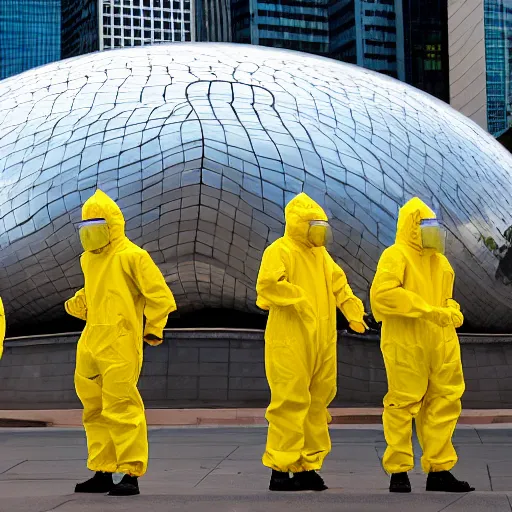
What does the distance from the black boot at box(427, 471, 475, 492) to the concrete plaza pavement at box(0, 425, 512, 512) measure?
0.46 ft

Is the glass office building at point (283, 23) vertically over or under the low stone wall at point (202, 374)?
over

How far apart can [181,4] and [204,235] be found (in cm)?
11687

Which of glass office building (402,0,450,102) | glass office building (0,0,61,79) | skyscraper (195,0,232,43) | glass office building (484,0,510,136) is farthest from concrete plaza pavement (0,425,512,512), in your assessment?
glass office building (0,0,61,79)

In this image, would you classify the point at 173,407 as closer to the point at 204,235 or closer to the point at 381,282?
the point at 204,235

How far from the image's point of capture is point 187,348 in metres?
12.6

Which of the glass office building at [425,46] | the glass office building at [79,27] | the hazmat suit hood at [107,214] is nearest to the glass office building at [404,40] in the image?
the glass office building at [425,46]

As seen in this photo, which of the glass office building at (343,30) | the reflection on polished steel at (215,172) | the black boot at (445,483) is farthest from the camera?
the glass office building at (343,30)

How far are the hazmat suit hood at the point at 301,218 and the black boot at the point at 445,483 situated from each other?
5.32ft

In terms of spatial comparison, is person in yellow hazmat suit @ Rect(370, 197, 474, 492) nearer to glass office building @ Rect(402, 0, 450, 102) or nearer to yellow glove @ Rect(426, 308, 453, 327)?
yellow glove @ Rect(426, 308, 453, 327)

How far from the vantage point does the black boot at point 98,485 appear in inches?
240

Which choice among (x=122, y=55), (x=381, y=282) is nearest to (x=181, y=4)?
(x=122, y=55)

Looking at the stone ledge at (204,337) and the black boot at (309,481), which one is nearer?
the black boot at (309,481)

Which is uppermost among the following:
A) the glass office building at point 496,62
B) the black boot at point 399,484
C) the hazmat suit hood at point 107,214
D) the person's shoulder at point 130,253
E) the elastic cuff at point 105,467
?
the glass office building at point 496,62

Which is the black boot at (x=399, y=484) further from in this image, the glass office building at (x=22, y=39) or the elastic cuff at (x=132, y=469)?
the glass office building at (x=22, y=39)
